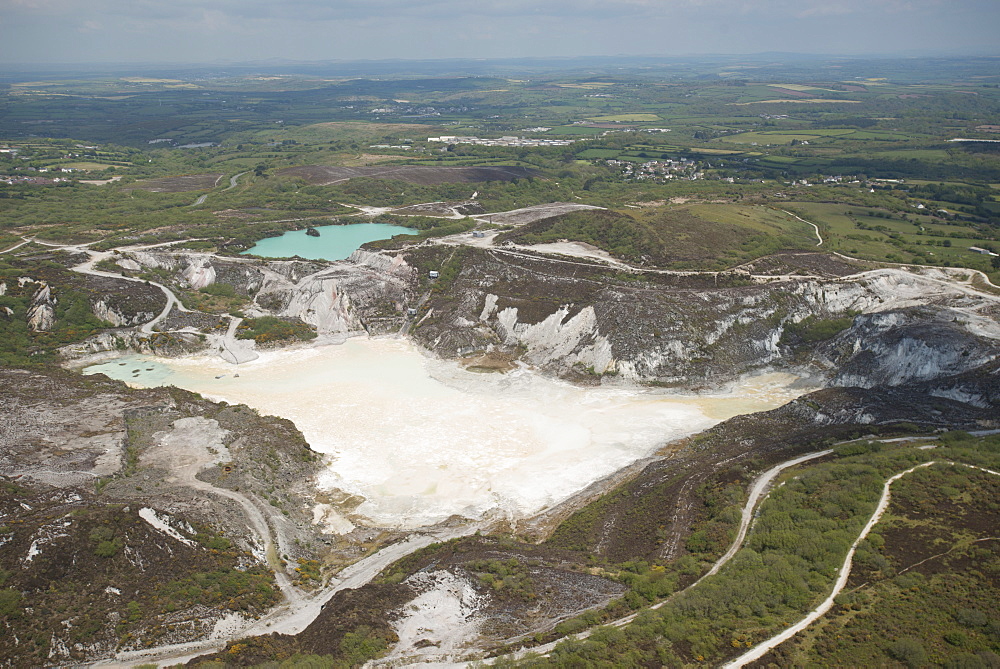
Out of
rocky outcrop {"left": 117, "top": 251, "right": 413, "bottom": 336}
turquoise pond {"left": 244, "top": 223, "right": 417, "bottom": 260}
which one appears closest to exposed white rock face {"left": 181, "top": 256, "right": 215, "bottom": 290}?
rocky outcrop {"left": 117, "top": 251, "right": 413, "bottom": 336}

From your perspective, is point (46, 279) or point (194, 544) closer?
point (194, 544)

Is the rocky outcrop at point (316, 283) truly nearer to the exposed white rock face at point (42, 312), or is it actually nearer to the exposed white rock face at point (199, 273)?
the exposed white rock face at point (199, 273)

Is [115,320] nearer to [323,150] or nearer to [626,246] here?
[626,246]

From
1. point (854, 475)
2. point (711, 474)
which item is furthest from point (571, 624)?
point (854, 475)

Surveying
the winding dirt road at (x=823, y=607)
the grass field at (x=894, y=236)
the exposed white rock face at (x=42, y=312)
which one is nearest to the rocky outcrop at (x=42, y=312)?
the exposed white rock face at (x=42, y=312)

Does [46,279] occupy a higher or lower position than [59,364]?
higher

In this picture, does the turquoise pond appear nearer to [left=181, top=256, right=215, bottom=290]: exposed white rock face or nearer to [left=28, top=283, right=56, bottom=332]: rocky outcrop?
[left=181, top=256, right=215, bottom=290]: exposed white rock face

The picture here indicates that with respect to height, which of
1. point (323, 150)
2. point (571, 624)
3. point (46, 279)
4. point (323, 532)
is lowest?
point (323, 532)
